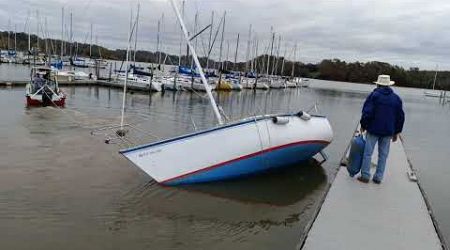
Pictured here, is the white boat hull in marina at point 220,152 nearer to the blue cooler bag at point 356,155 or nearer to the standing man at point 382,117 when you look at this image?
the blue cooler bag at point 356,155

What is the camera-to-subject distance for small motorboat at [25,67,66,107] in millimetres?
24000

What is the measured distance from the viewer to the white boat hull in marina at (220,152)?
33.1 ft

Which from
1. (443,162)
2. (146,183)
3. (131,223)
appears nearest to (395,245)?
(131,223)

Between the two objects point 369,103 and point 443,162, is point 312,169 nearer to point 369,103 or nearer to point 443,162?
point 369,103

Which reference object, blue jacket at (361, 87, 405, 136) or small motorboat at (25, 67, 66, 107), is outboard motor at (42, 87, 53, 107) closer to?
small motorboat at (25, 67, 66, 107)

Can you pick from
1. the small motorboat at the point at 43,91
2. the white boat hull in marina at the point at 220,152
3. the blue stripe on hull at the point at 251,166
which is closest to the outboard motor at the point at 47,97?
the small motorboat at the point at 43,91

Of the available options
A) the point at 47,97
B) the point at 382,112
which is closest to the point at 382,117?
the point at 382,112

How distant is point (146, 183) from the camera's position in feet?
35.0

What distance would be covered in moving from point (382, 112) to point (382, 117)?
9cm

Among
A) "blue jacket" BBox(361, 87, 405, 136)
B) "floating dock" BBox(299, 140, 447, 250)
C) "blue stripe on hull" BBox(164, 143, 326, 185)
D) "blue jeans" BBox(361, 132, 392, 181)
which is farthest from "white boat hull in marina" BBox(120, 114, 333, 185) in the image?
"blue jacket" BBox(361, 87, 405, 136)

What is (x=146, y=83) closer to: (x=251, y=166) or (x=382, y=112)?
(x=251, y=166)

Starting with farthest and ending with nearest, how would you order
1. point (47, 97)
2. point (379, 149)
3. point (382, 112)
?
point (47, 97) → point (379, 149) → point (382, 112)

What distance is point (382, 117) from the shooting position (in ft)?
28.6

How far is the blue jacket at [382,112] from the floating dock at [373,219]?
1.15 meters
